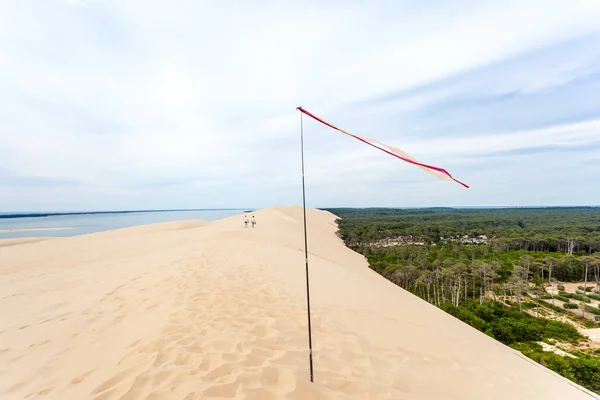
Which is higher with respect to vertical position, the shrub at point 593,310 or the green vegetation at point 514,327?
the green vegetation at point 514,327

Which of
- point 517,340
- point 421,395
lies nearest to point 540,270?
point 517,340

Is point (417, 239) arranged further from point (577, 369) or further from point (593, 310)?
point (577, 369)

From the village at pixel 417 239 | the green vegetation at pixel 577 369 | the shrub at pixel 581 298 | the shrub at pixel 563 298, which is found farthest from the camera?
the village at pixel 417 239

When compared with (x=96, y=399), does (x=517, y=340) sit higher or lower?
lower

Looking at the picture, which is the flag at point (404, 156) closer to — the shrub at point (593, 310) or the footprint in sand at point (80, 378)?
A: the footprint in sand at point (80, 378)

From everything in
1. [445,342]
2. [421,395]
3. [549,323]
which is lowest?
[549,323]

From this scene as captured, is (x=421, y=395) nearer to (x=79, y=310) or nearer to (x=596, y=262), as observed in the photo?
(x=79, y=310)

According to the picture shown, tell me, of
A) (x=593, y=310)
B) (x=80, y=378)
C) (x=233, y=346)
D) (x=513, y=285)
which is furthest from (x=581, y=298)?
(x=80, y=378)

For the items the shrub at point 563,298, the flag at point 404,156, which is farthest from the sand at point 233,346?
the shrub at point 563,298
